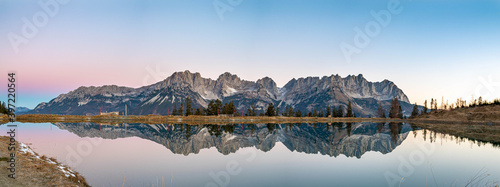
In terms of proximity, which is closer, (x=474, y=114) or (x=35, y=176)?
(x=35, y=176)

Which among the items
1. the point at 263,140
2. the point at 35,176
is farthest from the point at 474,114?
the point at 35,176

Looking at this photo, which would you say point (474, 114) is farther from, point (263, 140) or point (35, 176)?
point (35, 176)

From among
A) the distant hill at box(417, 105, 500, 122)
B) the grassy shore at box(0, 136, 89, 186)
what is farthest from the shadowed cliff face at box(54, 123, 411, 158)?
the distant hill at box(417, 105, 500, 122)

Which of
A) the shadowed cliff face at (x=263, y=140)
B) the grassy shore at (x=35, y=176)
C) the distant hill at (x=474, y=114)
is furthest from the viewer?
the distant hill at (x=474, y=114)

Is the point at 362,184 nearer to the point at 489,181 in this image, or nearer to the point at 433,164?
the point at 489,181

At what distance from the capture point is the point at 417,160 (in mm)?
29406

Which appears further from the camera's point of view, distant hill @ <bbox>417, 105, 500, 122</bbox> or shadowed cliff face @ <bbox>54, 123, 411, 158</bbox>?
distant hill @ <bbox>417, 105, 500, 122</bbox>

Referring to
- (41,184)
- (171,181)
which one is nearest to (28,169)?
(41,184)

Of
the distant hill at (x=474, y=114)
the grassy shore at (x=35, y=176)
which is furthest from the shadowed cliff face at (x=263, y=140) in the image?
the distant hill at (x=474, y=114)

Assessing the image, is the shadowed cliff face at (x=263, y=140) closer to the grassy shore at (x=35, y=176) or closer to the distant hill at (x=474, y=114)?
the grassy shore at (x=35, y=176)

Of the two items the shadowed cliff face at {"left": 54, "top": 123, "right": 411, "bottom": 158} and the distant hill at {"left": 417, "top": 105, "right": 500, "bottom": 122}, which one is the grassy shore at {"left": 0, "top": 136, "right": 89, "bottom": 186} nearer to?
the shadowed cliff face at {"left": 54, "top": 123, "right": 411, "bottom": 158}

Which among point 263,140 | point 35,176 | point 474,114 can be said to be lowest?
point 263,140

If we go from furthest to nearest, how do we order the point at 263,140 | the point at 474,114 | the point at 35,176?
the point at 474,114, the point at 263,140, the point at 35,176

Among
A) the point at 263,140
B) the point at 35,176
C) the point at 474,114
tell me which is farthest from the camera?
the point at 474,114
